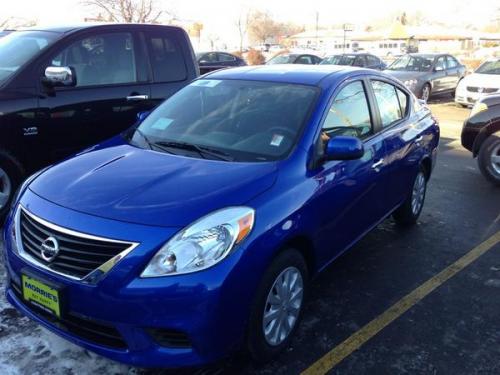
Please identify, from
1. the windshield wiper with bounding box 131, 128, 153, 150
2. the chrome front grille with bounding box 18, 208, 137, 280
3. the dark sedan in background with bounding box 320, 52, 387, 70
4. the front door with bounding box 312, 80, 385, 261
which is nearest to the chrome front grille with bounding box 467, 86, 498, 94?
the dark sedan in background with bounding box 320, 52, 387, 70

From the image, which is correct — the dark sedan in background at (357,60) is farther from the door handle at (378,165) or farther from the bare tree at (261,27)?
the bare tree at (261,27)

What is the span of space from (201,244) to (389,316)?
1.67 meters

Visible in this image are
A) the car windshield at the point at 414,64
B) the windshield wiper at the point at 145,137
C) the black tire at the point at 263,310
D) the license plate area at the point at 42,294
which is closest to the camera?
the license plate area at the point at 42,294

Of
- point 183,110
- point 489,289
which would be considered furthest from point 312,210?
point 489,289

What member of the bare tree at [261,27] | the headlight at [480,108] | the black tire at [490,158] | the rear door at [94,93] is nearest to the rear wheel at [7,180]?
the rear door at [94,93]

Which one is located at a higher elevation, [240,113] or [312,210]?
[240,113]

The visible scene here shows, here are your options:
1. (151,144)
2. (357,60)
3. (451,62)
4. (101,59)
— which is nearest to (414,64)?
(451,62)

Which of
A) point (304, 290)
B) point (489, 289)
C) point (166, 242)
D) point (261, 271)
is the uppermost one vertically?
point (166, 242)

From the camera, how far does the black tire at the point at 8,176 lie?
4.51 metres

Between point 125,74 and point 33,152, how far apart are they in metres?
1.21

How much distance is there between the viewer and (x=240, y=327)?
102 inches

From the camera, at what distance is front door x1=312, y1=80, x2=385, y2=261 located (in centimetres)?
325

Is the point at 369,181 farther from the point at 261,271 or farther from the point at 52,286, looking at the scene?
the point at 52,286

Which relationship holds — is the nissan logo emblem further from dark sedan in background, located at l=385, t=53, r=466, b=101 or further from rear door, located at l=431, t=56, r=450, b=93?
rear door, located at l=431, t=56, r=450, b=93
